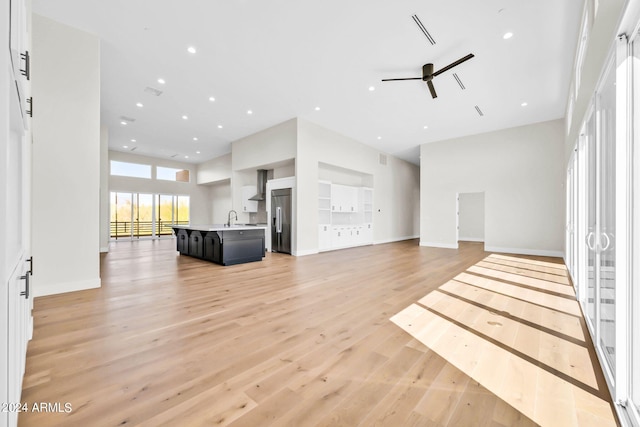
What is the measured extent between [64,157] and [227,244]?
300cm

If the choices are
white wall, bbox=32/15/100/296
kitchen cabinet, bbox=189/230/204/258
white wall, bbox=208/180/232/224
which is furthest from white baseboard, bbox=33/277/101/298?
white wall, bbox=208/180/232/224

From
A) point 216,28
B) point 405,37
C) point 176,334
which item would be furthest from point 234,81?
point 176,334

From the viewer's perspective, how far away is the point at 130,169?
11555 millimetres

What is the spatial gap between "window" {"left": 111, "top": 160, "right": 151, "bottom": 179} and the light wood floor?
9.47 metres

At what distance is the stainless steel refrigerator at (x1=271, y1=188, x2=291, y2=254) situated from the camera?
7.55 meters

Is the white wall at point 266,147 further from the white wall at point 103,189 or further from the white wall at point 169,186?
the white wall at point 169,186

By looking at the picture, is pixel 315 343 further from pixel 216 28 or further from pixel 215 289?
pixel 216 28

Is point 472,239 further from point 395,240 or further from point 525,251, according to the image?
point 525,251

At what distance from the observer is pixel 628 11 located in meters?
1.35

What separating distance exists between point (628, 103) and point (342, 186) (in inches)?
298

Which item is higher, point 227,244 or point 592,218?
point 592,218

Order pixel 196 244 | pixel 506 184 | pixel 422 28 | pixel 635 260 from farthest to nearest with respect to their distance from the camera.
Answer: pixel 506 184 → pixel 196 244 → pixel 422 28 → pixel 635 260

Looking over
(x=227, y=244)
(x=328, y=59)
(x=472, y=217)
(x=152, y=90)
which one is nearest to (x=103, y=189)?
(x=152, y=90)

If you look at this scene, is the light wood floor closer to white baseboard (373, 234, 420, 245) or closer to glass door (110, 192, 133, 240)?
white baseboard (373, 234, 420, 245)
